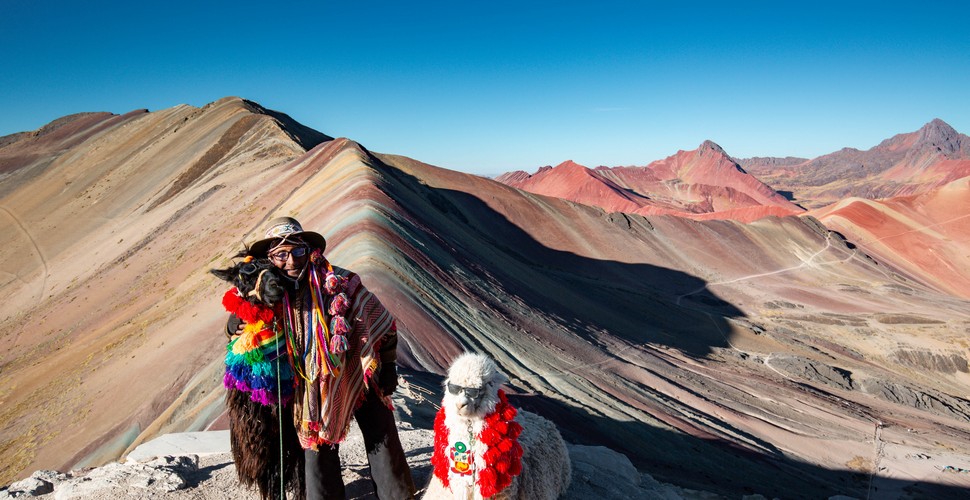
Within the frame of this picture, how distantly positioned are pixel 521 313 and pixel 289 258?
10691mm

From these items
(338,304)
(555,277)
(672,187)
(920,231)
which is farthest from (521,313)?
(672,187)

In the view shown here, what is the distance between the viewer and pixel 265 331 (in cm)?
237

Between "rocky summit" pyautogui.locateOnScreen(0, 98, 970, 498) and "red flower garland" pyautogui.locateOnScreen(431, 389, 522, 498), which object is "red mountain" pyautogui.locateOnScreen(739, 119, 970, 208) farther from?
"red flower garland" pyautogui.locateOnScreen(431, 389, 522, 498)

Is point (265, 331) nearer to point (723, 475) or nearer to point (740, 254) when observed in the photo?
point (723, 475)

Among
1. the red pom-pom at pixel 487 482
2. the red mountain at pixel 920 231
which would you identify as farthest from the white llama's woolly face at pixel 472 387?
the red mountain at pixel 920 231

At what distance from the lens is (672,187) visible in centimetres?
8250

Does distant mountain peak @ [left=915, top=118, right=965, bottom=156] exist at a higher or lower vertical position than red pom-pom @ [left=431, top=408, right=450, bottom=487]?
higher

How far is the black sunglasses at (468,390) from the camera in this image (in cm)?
251

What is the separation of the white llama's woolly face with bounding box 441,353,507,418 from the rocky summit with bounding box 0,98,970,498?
201cm

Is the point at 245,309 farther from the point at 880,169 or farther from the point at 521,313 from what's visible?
the point at 880,169

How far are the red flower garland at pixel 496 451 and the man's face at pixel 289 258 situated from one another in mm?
946

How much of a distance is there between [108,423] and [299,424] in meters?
7.84

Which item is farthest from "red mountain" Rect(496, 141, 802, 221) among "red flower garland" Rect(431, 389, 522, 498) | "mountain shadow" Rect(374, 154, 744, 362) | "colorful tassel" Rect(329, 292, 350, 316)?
"colorful tassel" Rect(329, 292, 350, 316)

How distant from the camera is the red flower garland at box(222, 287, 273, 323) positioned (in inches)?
90.1
